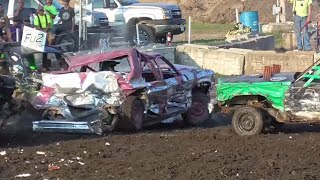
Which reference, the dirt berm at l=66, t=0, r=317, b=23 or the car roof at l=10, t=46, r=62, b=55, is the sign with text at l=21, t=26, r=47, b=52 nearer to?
the car roof at l=10, t=46, r=62, b=55

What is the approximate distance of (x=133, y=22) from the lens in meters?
28.4

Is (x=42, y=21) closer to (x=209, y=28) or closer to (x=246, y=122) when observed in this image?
(x=246, y=122)

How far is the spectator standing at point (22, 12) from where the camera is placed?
23.0 m

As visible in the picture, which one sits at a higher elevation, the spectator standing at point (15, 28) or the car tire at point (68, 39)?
the spectator standing at point (15, 28)

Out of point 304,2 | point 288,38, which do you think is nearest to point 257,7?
point 288,38

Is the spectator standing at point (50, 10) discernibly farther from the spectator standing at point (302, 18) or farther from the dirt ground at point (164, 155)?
the dirt ground at point (164, 155)

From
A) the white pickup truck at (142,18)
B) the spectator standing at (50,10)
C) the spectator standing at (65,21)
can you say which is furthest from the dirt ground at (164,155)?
the white pickup truck at (142,18)

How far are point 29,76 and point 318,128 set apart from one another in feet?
17.4

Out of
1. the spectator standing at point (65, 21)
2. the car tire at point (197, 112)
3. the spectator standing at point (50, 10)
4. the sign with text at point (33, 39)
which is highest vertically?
the spectator standing at point (50, 10)

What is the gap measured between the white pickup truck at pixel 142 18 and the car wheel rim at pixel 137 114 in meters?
14.1

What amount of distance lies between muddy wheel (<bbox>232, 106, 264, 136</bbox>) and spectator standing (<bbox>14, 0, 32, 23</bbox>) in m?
11.2

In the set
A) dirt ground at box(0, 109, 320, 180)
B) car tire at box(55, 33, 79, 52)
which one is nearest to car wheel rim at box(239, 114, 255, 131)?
dirt ground at box(0, 109, 320, 180)

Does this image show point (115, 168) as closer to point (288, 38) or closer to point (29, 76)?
point (29, 76)

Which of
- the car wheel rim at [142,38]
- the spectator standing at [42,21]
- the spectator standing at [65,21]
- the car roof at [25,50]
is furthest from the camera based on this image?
the car wheel rim at [142,38]
